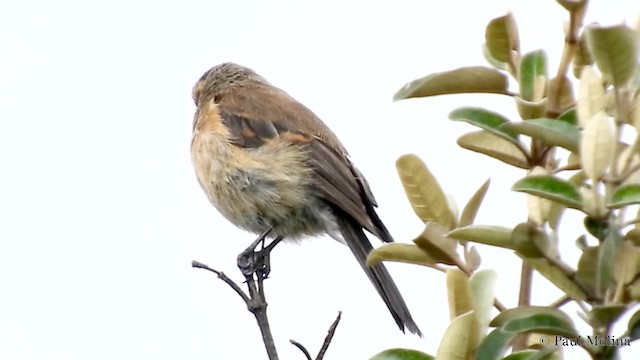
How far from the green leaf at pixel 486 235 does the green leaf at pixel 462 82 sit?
0.41m

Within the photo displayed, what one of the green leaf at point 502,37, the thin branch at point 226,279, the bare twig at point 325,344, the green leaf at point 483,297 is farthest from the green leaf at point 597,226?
the thin branch at point 226,279

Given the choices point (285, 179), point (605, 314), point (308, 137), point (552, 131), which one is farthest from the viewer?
point (308, 137)

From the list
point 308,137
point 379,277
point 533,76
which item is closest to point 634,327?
point 533,76

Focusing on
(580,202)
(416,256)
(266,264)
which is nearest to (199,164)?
(266,264)

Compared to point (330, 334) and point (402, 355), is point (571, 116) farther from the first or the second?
point (330, 334)

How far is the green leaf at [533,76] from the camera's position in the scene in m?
2.19

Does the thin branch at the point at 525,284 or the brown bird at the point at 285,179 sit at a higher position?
the brown bird at the point at 285,179

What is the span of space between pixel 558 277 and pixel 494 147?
1.28ft

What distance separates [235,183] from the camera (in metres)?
5.43

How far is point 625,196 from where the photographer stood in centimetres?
179

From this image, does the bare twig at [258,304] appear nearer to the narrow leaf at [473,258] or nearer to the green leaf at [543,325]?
the narrow leaf at [473,258]

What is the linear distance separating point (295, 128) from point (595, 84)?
3.82m

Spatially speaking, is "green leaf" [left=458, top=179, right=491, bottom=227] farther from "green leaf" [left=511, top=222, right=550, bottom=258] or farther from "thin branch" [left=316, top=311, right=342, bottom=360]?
"thin branch" [left=316, top=311, right=342, bottom=360]

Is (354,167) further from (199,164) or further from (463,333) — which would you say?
(463,333)
